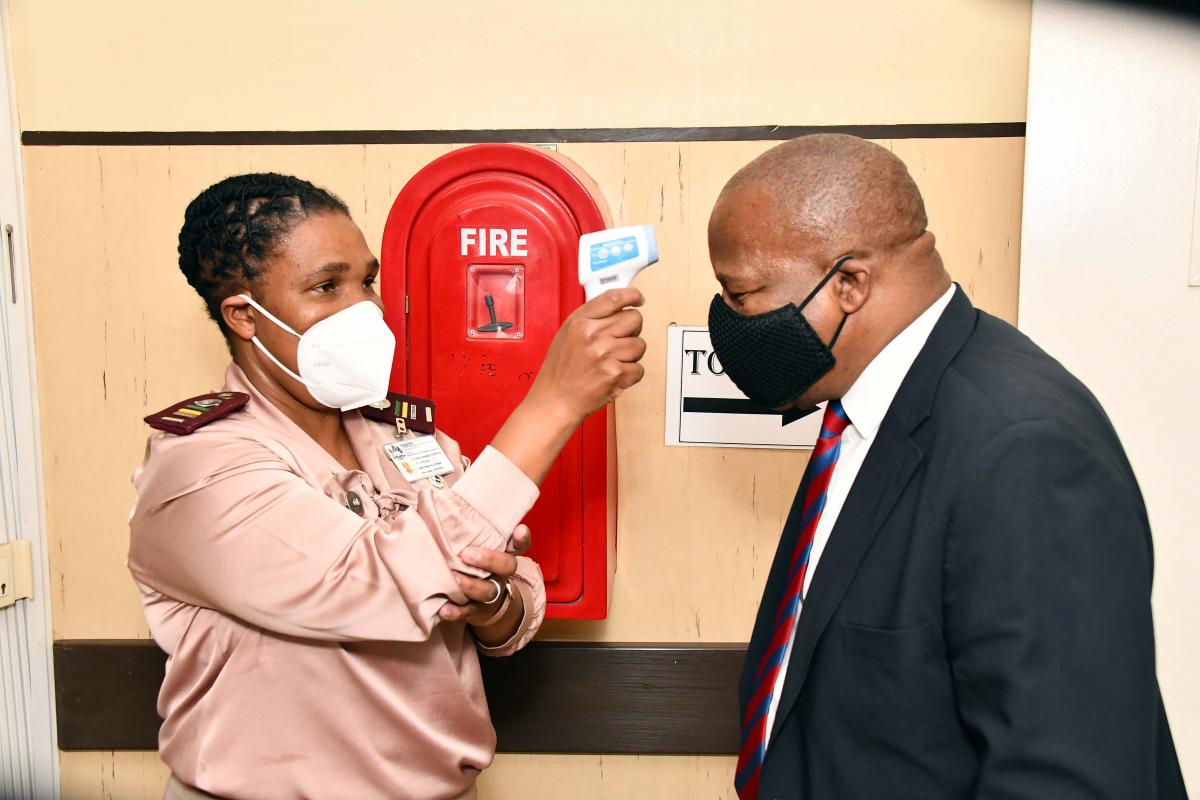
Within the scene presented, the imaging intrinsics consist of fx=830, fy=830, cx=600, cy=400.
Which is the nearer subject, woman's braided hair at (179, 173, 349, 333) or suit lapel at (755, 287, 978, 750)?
suit lapel at (755, 287, 978, 750)

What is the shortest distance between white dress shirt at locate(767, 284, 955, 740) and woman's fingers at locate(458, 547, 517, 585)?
1.24ft

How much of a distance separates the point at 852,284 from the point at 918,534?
1.02 feet

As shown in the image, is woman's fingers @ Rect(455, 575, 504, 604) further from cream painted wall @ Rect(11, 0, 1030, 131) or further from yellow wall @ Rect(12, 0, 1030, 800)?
cream painted wall @ Rect(11, 0, 1030, 131)

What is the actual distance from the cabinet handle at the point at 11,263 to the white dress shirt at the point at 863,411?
1782 mm

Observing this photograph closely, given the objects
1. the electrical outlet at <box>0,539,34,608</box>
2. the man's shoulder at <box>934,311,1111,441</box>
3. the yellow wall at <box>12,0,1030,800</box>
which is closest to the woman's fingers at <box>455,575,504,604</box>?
the man's shoulder at <box>934,311,1111,441</box>

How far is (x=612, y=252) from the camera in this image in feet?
3.98

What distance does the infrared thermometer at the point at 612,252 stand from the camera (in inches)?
47.8

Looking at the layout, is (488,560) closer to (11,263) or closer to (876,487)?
(876,487)

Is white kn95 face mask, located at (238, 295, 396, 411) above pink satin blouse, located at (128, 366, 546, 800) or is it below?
above

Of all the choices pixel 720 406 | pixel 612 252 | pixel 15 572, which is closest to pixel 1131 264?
pixel 720 406

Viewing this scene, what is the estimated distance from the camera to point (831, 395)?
1.12 metres

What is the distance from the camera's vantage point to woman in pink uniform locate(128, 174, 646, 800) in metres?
1.07

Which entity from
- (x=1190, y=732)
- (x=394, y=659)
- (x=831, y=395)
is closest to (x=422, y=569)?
(x=394, y=659)

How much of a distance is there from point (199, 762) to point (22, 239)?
1331 millimetres
